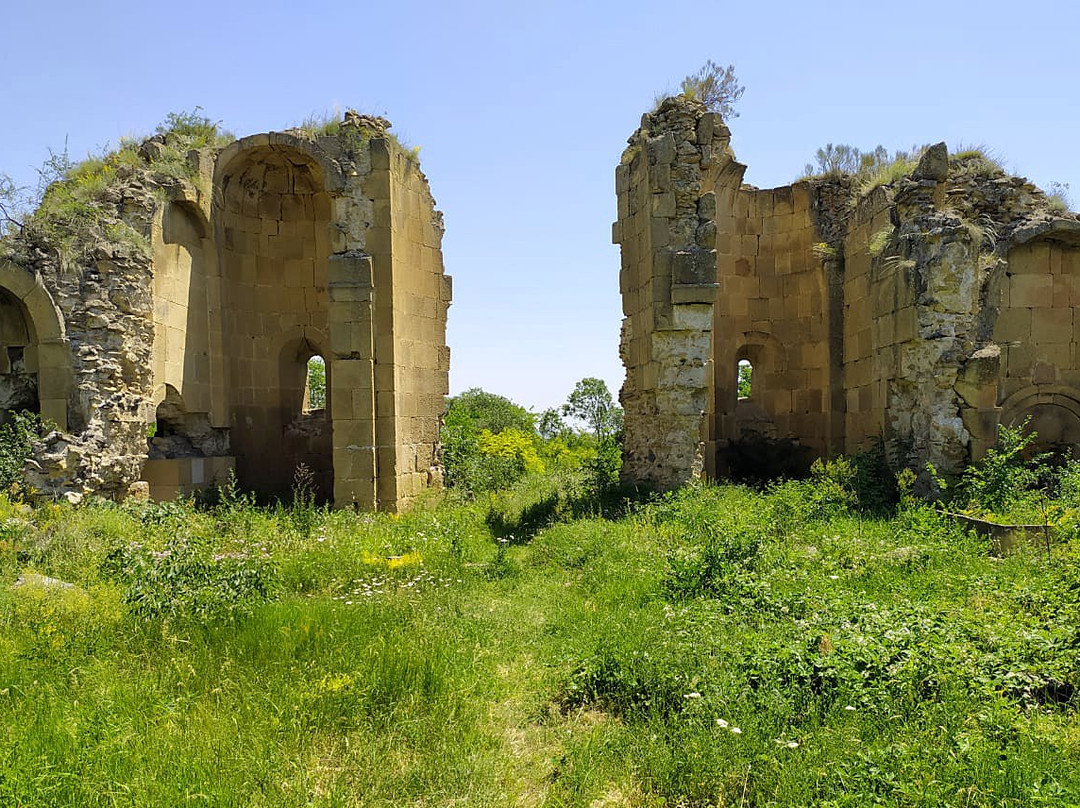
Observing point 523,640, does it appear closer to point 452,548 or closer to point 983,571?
point 452,548

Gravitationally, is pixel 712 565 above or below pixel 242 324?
below

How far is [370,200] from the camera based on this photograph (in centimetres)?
1070

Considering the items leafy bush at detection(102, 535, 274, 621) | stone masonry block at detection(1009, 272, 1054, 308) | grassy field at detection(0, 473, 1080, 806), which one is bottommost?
grassy field at detection(0, 473, 1080, 806)

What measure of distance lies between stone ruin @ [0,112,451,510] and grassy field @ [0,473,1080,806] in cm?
336

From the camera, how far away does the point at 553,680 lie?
4.65 meters

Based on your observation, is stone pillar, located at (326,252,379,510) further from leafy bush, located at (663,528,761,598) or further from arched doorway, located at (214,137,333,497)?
leafy bush, located at (663,528,761,598)

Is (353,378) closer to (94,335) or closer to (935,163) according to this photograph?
(94,335)

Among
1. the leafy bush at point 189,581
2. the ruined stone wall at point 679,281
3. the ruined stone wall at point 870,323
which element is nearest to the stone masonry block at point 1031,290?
the ruined stone wall at point 870,323

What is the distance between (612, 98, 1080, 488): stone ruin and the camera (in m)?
9.73

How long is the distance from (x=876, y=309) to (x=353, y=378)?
831 centimetres

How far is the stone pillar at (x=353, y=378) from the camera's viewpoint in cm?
1043

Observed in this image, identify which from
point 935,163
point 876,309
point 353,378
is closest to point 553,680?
point 353,378

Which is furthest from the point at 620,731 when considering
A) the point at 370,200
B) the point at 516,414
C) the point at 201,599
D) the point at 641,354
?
the point at 516,414

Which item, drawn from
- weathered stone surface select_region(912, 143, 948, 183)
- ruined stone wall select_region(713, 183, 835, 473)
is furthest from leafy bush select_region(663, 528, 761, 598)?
ruined stone wall select_region(713, 183, 835, 473)
